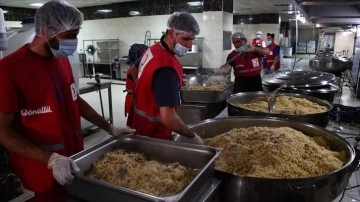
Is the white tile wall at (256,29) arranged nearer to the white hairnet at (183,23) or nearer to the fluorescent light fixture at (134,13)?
the fluorescent light fixture at (134,13)

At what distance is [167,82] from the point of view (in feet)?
4.48

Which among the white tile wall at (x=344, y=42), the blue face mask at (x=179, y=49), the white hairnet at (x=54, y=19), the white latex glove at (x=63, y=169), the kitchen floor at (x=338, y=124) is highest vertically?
the white tile wall at (x=344, y=42)

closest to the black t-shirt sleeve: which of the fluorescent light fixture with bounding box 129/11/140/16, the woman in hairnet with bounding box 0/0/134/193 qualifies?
the woman in hairnet with bounding box 0/0/134/193

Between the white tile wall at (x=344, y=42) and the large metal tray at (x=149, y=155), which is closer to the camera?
the large metal tray at (x=149, y=155)

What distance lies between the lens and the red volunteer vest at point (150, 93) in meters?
1.43

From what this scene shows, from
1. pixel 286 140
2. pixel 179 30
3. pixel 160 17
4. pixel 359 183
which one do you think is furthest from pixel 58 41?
pixel 160 17

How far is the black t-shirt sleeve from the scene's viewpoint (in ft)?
4.45

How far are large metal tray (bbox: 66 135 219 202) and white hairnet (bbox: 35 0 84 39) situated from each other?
582mm

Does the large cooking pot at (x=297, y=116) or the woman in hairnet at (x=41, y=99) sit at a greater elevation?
the woman in hairnet at (x=41, y=99)

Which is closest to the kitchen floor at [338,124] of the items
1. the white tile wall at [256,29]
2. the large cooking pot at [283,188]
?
the large cooking pot at [283,188]

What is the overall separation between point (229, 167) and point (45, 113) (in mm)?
876

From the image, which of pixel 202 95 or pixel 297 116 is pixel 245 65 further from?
pixel 297 116

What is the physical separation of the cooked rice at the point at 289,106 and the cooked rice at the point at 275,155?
541 mm

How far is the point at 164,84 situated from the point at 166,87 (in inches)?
0.7
